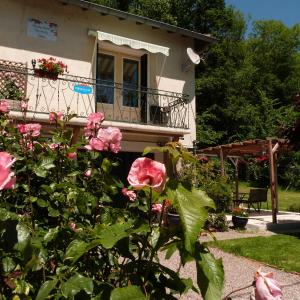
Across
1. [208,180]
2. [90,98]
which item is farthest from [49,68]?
[208,180]

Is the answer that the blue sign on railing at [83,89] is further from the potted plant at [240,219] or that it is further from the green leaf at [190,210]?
the green leaf at [190,210]

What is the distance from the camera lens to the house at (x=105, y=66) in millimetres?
11305

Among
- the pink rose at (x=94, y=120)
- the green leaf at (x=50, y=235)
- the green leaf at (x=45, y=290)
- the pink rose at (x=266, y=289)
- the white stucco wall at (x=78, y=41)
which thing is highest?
the white stucco wall at (x=78, y=41)

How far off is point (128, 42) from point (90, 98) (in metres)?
2.09

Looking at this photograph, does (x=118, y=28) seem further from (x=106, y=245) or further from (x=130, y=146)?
(x=106, y=245)

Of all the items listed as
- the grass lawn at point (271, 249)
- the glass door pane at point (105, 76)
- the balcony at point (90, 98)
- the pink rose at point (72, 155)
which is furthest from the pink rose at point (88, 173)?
the glass door pane at point (105, 76)

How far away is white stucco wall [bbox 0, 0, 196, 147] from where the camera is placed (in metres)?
11.3

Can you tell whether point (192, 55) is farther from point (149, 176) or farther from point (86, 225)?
point (149, 176)

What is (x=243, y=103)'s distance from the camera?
108 ft

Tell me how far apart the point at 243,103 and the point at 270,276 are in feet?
107

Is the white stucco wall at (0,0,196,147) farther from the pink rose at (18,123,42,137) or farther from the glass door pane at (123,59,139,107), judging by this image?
the pink rose at (18,123,42,137)

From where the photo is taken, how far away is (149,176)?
1.45 meters

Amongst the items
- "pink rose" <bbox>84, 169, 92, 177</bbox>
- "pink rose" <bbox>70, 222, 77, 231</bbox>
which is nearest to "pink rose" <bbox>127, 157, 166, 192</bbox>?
"pink rose" <bbox>70, 222, 77, 231</bbox>

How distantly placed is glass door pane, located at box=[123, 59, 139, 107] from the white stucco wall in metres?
0.61
